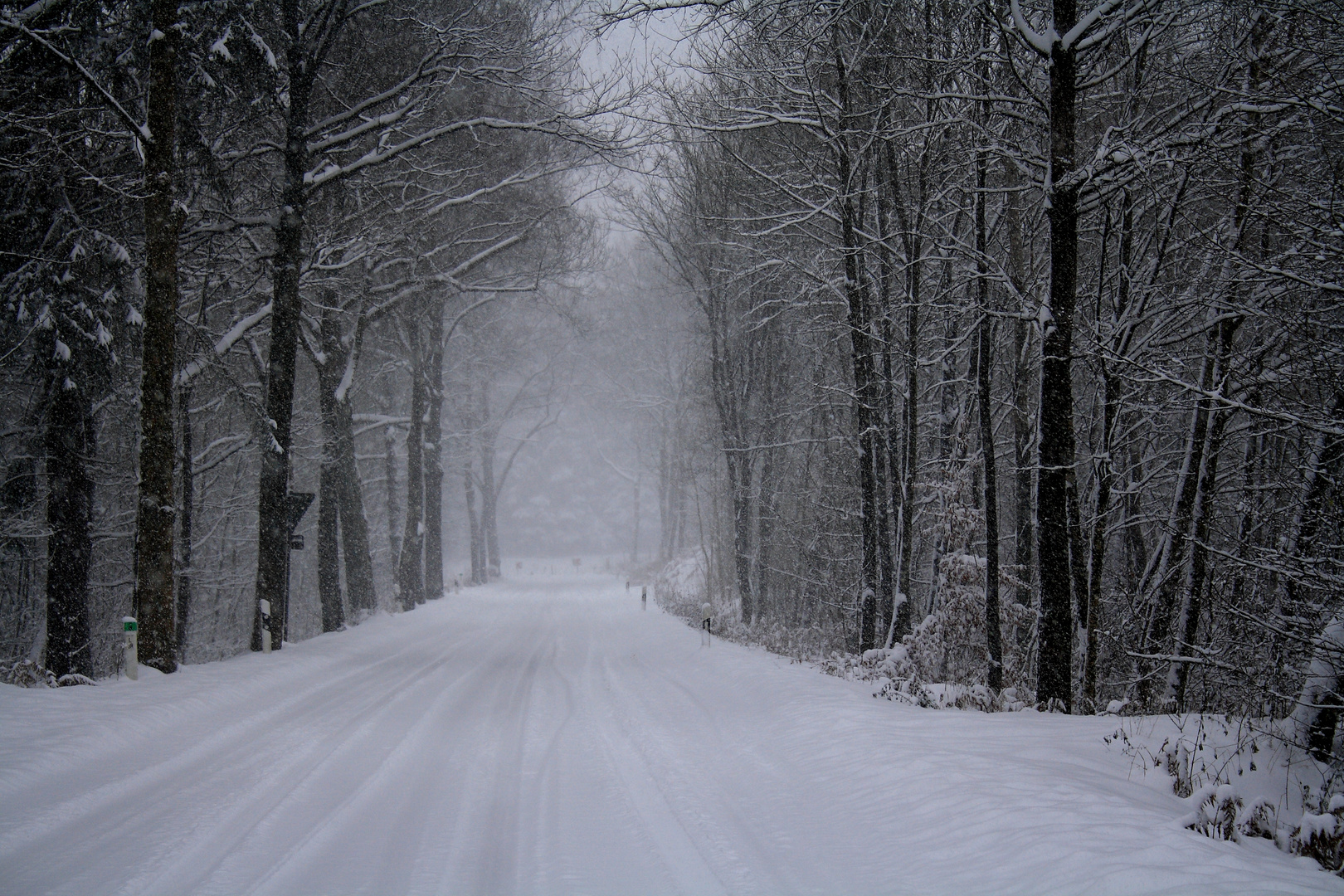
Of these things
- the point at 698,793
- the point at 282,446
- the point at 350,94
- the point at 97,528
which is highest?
the point at 350,94

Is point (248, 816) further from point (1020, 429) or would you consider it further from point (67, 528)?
point (1020, 429)

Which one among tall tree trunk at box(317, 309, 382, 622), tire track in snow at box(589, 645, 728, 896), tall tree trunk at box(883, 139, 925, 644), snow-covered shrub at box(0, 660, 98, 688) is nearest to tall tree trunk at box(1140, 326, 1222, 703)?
tall tree trunk at box(883, 139, 925, 644)

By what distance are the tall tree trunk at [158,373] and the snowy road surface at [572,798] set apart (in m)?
0.92

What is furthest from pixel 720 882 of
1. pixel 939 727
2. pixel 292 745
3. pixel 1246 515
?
pixel 1246 515

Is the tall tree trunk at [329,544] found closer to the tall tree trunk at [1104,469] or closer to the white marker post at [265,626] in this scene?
the white marker post at [265,626]

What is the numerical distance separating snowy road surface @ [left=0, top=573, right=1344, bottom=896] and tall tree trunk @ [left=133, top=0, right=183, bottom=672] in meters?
0.92

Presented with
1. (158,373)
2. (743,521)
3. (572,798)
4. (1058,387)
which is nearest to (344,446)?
(158,373)

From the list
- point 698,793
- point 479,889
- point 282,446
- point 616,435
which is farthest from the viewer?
point 616,435

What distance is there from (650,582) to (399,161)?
24.3 metres

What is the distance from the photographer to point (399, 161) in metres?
16.5

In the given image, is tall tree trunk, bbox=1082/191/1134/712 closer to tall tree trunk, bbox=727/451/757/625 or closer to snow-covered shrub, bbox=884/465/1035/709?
snow-covered shrub, bbox=884/465/1035/709

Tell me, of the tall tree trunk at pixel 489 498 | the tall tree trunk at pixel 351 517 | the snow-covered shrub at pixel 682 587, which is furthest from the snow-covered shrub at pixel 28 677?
the tall tree trunk at pixel 489 498

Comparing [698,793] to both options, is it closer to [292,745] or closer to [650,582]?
[292,745]

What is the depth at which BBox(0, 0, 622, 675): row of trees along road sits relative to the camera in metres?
9.55
